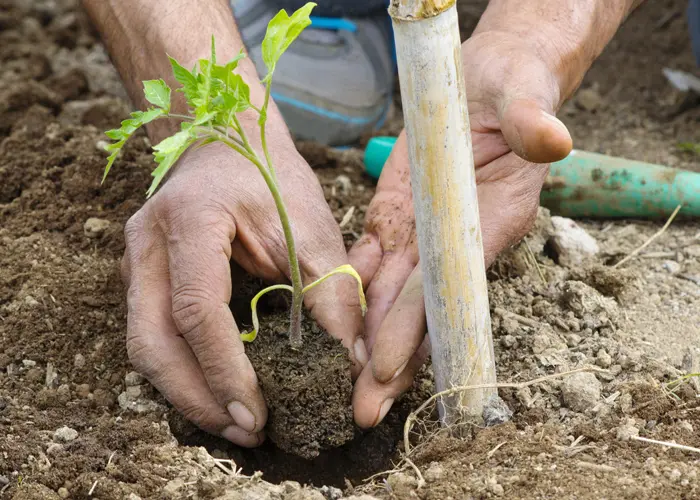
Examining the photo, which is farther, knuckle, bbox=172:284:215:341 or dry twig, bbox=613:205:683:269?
dry twig, bbox=613:205:683:269

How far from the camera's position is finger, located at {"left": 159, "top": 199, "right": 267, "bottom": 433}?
5.44ft

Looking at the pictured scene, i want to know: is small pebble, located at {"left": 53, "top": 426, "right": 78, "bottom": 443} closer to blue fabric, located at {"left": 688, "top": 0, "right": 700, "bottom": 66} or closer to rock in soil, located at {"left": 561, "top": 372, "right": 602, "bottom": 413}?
rock in soil, located at {"left": 561, "top": 372, "right": 602, "bottom": 413}

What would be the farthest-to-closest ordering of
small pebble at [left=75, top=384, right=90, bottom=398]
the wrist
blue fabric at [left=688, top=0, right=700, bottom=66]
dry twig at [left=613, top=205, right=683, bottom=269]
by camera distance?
blue fabric at [left=688, top=0, right=700, bottom=66], dry twig at [left=613, top=205, right=683, bottom=269], the wrist, small pebble at [left=75, top=384, right=90, bottom=398]

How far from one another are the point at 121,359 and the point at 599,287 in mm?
1164

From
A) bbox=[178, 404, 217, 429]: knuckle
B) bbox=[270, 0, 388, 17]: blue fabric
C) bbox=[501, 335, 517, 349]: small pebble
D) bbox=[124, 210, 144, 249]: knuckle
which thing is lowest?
bbox=[501, 335, 517, 349]: small pebble

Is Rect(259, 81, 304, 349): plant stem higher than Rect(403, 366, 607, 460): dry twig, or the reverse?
Rect(259, 81, 304, 349): plant stem

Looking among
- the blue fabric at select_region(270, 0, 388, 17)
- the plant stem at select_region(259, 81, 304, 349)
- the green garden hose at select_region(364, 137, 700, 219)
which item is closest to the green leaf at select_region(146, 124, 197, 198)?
the plant stem at select_region(259, 81, 304, 349)

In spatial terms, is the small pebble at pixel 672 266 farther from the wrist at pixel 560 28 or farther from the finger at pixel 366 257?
the finger at pixel 366 257

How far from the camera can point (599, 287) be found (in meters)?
2.09

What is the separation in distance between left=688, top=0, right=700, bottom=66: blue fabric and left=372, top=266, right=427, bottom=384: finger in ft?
6.83

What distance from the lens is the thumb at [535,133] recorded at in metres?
1.51

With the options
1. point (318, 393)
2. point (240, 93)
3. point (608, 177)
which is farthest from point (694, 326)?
point (240, 93)

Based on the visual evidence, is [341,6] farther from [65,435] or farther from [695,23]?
[65,435]

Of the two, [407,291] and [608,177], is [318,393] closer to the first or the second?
[407,291]
